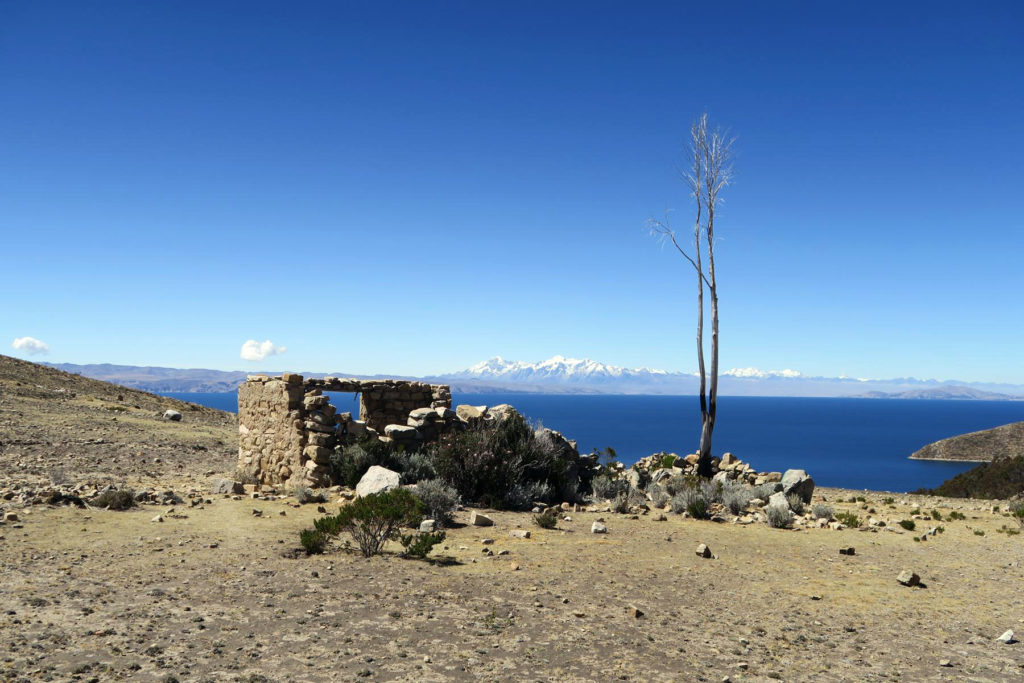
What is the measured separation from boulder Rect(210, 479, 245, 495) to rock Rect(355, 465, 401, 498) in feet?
9.07

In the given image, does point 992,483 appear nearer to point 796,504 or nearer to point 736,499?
point 796,504

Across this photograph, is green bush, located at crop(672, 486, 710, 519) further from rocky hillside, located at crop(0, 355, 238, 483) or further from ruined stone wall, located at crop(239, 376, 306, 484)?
rocky hillside, located at crop(0, 355, 238, 483)

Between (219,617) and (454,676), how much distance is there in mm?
2795

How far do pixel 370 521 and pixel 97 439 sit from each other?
50.0ft

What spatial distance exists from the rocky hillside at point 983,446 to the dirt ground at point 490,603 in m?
62.5

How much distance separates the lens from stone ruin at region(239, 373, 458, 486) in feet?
49.8

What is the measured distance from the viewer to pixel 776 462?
82.5m

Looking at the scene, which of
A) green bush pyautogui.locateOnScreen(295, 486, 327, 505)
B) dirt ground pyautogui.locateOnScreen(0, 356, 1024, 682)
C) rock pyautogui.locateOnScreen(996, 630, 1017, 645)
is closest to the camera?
dirt ground pyautogui.locateOnScreen(0, 356, 1024, 682)

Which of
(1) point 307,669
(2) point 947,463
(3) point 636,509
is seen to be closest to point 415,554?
(1) point 307,669

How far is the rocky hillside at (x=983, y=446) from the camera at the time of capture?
6519cm

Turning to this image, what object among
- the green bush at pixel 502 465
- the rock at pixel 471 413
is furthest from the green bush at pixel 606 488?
the rock at pixel 471 413

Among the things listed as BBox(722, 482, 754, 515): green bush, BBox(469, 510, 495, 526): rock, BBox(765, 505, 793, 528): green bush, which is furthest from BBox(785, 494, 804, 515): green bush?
BBox(469, 510, 495, 526): rock

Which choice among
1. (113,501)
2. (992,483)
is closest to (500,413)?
(113,501)

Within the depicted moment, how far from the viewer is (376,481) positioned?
516 inches
